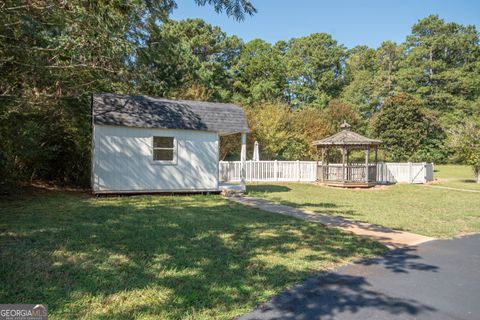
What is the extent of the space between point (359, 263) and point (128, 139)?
964 centimetres

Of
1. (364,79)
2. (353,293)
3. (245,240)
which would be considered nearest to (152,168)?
(245,240)

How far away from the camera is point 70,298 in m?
3.57

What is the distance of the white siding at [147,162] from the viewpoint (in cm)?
1226

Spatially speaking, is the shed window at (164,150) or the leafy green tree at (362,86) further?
the leafy green tree at (362,86)

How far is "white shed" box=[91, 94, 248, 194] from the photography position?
1230 cm

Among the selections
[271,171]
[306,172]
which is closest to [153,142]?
[271,171]

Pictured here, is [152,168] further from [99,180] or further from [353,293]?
[353,293]

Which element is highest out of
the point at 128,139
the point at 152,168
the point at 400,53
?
the point at 400,53

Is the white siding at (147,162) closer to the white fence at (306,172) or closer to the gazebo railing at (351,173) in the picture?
the white fence at (306,172)

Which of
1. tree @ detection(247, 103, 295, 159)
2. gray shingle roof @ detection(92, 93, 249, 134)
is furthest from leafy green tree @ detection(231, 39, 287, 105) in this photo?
gray shingle roof @ detection(92, 93, 249, 134)

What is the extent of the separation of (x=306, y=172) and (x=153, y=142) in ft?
37.5

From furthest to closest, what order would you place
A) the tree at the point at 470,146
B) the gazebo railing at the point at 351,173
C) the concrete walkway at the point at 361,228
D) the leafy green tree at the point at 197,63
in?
the leafy green tree at the point at 197,63
the tree at the point at 470,146
the gazebo railing at the point at 351,173
the concrete walkway at the point at 361,228

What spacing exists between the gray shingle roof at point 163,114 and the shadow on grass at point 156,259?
4.76 metres

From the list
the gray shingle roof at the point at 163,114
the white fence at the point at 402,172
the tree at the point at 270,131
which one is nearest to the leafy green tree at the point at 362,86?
the tree at the point at 270,131
